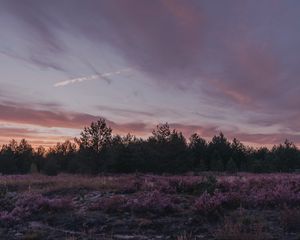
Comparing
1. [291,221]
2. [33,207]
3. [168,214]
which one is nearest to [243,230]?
[291,221]

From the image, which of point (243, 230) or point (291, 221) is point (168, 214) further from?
point (291, 221)

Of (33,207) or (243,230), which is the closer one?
A: (243,230)

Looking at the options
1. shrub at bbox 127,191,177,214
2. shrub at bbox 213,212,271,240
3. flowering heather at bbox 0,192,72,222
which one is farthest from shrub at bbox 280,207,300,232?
flowering heather at bbox 0,192,72,222

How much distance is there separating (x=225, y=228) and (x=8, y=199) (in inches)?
444

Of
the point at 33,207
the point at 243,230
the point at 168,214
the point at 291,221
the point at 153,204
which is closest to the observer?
the point at 243,230

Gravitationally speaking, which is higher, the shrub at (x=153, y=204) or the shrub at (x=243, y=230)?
the shrub at (x=153, y=204)

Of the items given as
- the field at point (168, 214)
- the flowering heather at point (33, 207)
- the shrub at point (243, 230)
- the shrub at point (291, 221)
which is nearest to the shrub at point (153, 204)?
the field at point (168, 214)

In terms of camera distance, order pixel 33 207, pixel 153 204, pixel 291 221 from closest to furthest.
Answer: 1. pixel 291 221
2. pixel 153 204
3. pixel 33 207

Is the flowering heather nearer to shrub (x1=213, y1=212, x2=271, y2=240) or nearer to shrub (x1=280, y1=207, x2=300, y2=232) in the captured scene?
shrub (x1=213, y1=212, x2=271, y2=240)

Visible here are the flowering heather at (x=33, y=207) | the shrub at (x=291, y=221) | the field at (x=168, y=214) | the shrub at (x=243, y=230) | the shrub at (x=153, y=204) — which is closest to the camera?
the shrub at (x=243, y=230)

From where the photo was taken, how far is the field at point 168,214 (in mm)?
12070

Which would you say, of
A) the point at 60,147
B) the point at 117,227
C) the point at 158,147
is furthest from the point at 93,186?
the point at 60,147

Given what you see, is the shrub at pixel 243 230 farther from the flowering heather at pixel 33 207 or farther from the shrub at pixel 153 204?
the flowering heather at pixel 33 207

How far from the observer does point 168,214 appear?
14484mm
